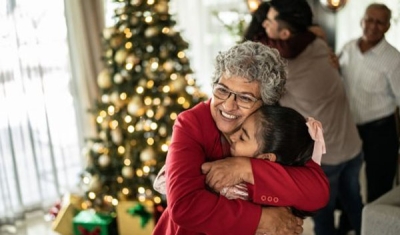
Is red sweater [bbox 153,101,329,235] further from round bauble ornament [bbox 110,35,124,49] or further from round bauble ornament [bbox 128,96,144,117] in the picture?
round bauble ornament [bbox 110,35,124,49]

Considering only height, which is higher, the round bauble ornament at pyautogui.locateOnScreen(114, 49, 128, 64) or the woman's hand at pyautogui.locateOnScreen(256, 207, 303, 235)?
the round bauble ornament at pyautogui.locateOnScreen(114, 49, 128, 64)

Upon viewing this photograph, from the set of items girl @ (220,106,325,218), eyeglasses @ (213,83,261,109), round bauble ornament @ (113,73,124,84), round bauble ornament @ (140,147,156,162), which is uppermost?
eyeglasses @ (213,83,261,109)

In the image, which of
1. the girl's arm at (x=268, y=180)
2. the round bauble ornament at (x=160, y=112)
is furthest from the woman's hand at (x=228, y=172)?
the round bauble ornament at (x=160, y=112)

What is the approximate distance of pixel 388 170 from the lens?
109 inches

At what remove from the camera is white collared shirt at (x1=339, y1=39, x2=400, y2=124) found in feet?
8.17

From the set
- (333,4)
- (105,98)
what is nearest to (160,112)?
(105,98)

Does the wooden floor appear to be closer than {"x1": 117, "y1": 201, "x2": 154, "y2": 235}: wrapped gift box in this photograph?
No

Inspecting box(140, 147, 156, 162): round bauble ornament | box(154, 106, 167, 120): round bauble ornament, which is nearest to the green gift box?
box(140, 147, 156, 162): round bauble ornament

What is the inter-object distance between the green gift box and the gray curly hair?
204 centimetres

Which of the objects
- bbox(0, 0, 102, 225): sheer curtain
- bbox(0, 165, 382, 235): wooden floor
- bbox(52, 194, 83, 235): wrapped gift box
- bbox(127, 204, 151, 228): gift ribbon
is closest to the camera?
bbox(127, 204, 151, 228): gift ribbon

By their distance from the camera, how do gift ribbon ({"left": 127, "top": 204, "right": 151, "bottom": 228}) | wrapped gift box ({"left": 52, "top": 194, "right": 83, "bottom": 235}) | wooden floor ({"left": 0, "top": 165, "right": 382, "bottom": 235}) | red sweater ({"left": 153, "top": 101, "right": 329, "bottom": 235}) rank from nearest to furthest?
1. red sweater ({"left": 153, "top": 101, "right": 329, "bottom": 235})
2. gift ribbon ({"left": 127, "top": 204, "right": 151, "bottom": 228})
3. wrapped gift box ({"left": 52, "top": 194, "right": 83, "bottom": 235})
4. wooden floor ({"left": 0, "top": 165, "right": 382, "bottom": 235})

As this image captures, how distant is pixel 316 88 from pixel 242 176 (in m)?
1.09

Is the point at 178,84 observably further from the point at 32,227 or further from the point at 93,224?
the point at 32,227

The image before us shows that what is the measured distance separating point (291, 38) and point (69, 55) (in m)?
2.02
